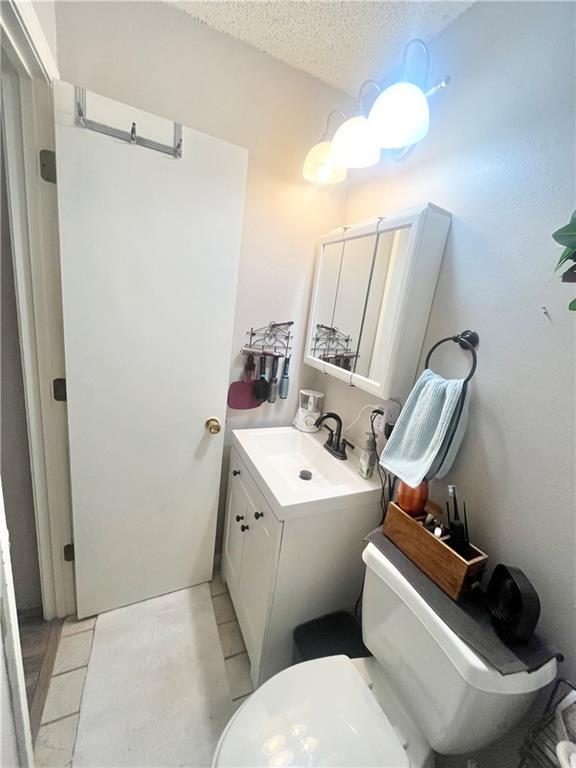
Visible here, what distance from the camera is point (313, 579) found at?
1194mm

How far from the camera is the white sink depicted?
110 cm

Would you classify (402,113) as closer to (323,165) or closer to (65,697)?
(323,165)

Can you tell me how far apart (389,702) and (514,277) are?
1283mm

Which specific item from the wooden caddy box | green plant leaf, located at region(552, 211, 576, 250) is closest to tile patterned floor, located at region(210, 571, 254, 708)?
the wooden caddy box

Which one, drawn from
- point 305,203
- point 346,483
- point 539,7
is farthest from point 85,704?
point 539,7

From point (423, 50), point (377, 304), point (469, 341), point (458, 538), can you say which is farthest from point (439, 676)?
point (423, 50)

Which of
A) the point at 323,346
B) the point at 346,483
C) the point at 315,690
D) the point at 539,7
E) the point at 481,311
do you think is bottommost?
the point at 315,690

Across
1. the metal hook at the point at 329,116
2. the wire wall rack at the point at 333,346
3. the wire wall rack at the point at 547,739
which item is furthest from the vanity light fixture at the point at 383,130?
the wire wall rack at the point at 547,739

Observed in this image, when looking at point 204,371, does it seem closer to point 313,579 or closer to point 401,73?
point 313,579

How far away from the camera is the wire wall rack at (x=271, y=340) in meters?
1.59

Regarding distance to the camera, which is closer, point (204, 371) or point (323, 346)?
point (204, 371)

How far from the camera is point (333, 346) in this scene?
1.55 m

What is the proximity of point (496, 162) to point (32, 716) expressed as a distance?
241cm

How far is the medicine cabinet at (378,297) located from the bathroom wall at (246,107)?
170 millimetres
